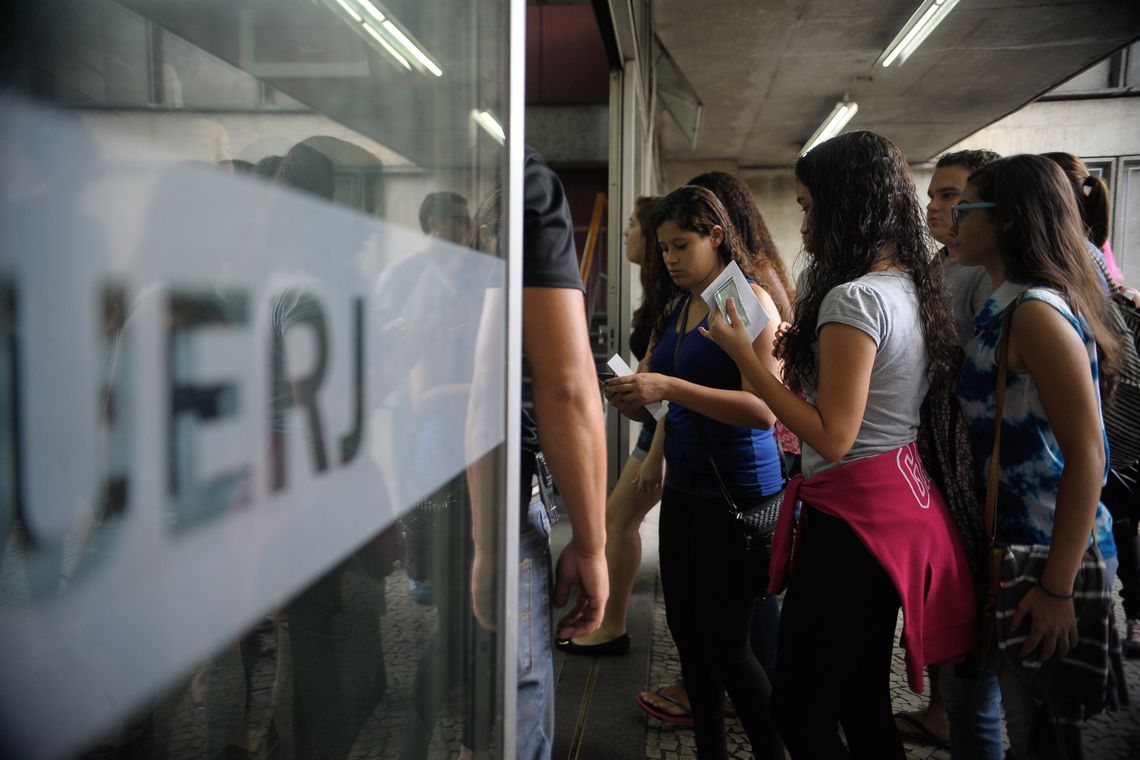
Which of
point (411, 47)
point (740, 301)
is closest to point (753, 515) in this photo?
point (740, 301)

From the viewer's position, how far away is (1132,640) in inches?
109

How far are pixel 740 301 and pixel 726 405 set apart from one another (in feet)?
0.79

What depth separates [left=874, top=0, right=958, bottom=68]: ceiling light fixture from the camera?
592 cm

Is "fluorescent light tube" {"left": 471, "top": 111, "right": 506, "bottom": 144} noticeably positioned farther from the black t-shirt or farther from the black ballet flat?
Answer: the black ballet flat

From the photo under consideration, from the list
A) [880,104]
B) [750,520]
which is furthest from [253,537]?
[880,104]

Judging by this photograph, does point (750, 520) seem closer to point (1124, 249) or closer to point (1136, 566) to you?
point (1136, 566)

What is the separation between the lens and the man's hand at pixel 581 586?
1.19 m

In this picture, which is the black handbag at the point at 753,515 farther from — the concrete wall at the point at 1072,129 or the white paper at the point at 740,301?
the concrete wall at the point at 1072,129

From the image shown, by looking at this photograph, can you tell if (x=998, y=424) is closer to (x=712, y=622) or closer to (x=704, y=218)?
(x=712, y=622)

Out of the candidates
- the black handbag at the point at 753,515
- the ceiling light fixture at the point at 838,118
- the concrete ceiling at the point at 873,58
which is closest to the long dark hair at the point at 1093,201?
the black handbag at the point at 753,515

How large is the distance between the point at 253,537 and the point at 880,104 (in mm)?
10324

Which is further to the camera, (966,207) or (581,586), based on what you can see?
(966,207)

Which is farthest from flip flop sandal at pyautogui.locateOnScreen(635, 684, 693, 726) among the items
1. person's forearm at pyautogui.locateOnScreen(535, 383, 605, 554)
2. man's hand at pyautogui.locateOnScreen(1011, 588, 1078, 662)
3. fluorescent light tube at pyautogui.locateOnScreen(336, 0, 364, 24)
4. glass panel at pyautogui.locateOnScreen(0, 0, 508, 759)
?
fluorescent light tube at pyautogui.locateOnScreen(336, 0, 364, 24)

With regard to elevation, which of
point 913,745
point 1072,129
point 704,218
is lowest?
point 913,745
